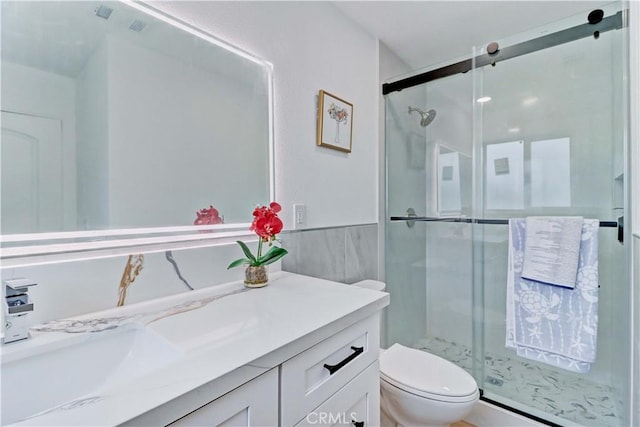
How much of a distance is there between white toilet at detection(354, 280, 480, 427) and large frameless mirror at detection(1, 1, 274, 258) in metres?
1.01

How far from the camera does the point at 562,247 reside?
1451 mm

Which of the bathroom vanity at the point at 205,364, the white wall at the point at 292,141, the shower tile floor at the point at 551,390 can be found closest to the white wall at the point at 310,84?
the white wall at the point at 292,141

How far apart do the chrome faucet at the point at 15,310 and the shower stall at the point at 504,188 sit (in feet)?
6.09

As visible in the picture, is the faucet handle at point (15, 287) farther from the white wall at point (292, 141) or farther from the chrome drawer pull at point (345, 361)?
the chrome drawer pull at point (345, 361)

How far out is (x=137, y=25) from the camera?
93 cm

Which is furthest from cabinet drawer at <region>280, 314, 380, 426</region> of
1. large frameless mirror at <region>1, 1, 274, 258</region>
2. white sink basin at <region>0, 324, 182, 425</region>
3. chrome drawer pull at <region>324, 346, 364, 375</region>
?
large frameless mirror at <region>1, 1, 274, 258</region>

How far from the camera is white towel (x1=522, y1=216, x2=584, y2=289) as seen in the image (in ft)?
4.66

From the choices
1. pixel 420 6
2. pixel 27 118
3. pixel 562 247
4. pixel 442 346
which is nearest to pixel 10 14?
pixel 27 118

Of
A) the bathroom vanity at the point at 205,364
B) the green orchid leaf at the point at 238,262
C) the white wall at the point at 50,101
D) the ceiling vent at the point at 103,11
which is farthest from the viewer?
the green orchid leaf at the point at 238,262

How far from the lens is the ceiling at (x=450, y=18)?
1658 mm

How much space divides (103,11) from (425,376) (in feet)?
6.11

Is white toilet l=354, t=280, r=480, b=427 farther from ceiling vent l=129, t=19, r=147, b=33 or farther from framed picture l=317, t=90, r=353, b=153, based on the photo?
ceiling vent l=129, t=19, r=147, b=33

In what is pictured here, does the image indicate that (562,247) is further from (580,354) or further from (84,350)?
(84,350)

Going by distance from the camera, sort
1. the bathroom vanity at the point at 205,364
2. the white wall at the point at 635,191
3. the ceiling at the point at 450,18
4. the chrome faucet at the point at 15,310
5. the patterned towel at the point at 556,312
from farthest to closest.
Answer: the ceiling at the point at 450,18
the patterned towel at the point at 556,312
the white wall at the point at 635,191
the chrome faucet at the point at 15,310
the bathroom vanity at the point at 205,364
